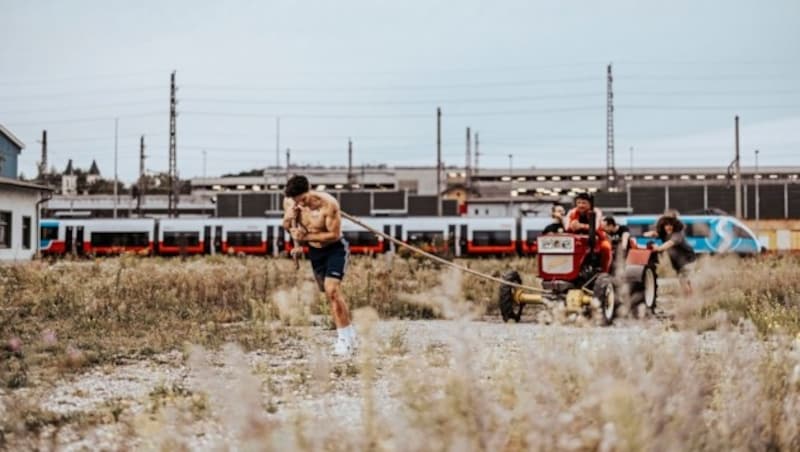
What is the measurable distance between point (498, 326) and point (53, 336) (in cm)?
555

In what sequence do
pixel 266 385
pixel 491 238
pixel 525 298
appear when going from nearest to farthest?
1. pixel 266 385
2. pixel 525 298
3. pixel 491 238

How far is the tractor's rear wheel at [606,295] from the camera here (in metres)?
12.2

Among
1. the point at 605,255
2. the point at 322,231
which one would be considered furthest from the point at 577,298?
the point at 322,231

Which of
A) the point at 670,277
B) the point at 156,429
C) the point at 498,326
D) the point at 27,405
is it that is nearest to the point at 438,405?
the point at 156,429

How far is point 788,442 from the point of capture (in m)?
4.24

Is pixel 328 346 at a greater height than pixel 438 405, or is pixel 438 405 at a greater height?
pixel 438 405

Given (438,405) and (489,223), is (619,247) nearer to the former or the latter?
(438,405)

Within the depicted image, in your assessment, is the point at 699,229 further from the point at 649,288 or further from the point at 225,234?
the point at 649,288

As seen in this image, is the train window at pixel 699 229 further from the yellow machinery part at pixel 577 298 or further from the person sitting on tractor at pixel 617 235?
the yellow machinery part at pixel 577 298

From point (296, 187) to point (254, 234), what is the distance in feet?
138

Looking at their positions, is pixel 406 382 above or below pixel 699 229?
above

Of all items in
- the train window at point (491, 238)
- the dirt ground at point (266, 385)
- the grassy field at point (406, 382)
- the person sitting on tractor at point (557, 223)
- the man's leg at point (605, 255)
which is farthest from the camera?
the train window at point (491, 238)

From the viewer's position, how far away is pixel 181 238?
167 feet

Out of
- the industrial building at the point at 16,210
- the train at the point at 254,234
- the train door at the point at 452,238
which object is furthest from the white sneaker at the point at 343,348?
the train door at the point at 452,238
